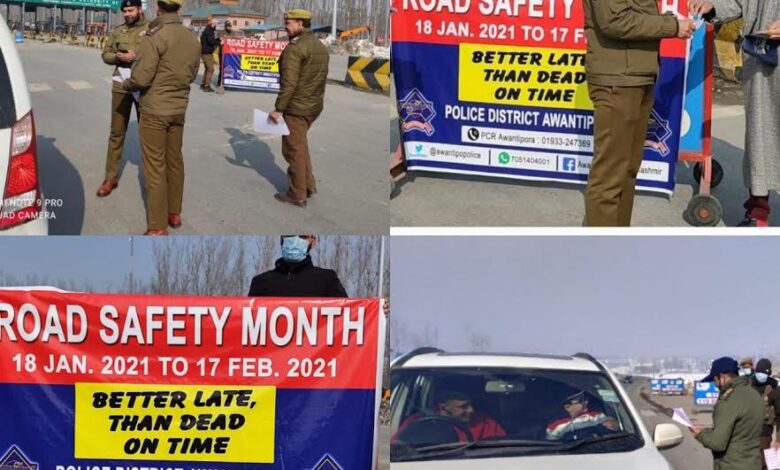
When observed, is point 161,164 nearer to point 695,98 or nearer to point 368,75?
point 695,98

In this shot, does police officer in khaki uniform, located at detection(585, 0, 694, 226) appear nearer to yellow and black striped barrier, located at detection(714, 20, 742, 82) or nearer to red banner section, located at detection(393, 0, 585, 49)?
red banner section, located at detection(393, 0, 585, 49)

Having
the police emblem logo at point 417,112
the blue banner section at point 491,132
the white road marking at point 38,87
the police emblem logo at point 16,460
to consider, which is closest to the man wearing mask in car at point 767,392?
the blue banner section at point 491,132

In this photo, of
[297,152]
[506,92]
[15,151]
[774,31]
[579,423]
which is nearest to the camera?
[579,423]

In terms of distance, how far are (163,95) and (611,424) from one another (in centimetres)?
396

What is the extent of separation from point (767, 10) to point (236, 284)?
499cm

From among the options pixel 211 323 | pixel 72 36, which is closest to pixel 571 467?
pixel 211 323

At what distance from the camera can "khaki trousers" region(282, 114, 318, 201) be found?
7.91 meters

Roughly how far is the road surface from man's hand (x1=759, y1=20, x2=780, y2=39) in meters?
3.22

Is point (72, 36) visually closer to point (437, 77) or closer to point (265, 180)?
point (265, 180)

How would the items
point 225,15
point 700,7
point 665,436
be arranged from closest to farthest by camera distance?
point 665,436
point 700,7
point 225,15

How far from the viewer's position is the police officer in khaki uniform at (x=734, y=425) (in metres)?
6.00

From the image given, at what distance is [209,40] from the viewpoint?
57.1ft

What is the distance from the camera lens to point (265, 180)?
8812 mm

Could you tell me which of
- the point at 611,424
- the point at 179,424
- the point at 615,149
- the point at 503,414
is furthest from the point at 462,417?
the point at 615,149
